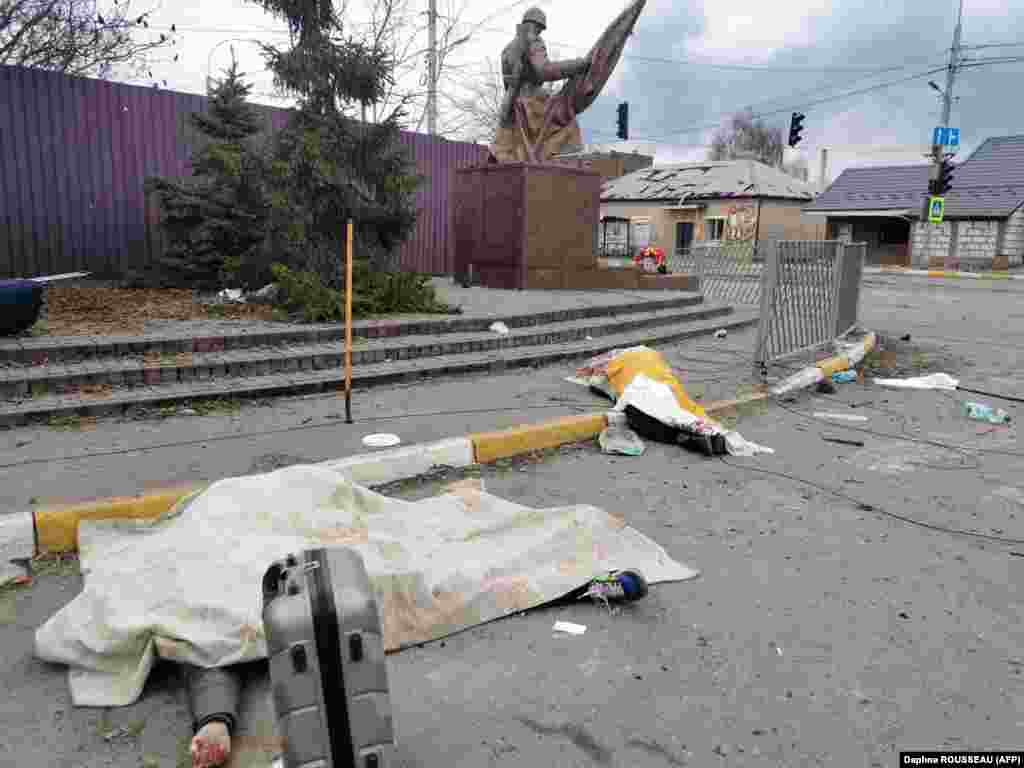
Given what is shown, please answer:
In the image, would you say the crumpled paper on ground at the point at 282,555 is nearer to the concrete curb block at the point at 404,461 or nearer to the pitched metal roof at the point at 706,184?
the concrete curb block at the point at 404,461

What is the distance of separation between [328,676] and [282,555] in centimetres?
142

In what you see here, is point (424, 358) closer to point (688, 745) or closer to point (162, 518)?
point (162, 518)

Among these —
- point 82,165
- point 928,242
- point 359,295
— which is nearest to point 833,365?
point 359,295

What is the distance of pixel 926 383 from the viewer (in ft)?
28.8

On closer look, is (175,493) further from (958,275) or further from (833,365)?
(958,275)

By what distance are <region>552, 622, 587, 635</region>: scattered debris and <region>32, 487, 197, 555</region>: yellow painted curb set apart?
2.17 m

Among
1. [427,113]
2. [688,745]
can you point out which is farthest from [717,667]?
[427,113]

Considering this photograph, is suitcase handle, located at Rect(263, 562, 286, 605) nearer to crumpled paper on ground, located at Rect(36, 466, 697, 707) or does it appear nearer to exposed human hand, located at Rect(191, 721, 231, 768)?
exposed human hand, located at Rect(191, 721, 231, 768)

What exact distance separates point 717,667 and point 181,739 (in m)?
1.87

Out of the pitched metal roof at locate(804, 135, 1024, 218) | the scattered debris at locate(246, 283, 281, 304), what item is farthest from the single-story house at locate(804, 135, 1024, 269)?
the scattered debris at locate(246, 283, 281, 304)

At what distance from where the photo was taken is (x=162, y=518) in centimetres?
375

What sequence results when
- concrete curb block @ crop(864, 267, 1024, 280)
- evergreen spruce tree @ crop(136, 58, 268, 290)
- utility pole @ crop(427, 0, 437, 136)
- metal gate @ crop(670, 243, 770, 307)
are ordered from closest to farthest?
evergreen spruce tree @ crop(136, 58, 268, 290)
metal gate @ crop(670, 243, 770, 307)
utility pole @ crop(427, 0, 437, 136)
concrete curb block @ crop(864, 267, 1024, 280)

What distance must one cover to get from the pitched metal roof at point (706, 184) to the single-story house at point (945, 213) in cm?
265

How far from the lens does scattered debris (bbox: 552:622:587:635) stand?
10.5 ft
